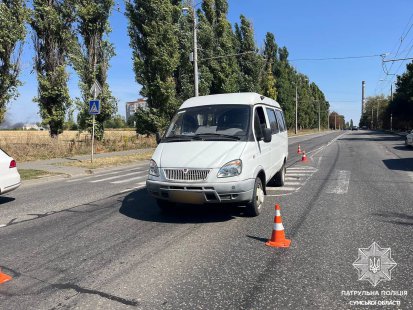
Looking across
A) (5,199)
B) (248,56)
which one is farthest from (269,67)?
(5,199)

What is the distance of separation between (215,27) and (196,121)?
36421 mm

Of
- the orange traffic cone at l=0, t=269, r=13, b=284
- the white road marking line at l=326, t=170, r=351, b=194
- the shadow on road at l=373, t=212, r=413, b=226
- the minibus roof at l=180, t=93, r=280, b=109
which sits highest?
the minibus roof at l=180, t=93, r=280, b=109

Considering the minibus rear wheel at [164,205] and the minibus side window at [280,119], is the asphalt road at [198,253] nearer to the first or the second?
the minibus rear wheel at [164,205]

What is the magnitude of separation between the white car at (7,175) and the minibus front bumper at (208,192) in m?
4.42

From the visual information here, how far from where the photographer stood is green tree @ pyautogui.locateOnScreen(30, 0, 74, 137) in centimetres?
2294

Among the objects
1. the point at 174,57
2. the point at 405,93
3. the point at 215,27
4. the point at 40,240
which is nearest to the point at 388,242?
the point at 40,240

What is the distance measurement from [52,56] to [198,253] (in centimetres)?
2166

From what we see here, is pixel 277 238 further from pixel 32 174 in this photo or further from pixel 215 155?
pixel 32 174

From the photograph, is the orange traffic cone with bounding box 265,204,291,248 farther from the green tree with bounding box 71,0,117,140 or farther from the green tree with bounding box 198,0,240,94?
the green tree with bounding box 198,0,240,94

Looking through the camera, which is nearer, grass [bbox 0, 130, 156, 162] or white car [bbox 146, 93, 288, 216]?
white car [bbox 146, 93, 288, 216]

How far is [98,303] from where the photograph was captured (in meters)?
3.77

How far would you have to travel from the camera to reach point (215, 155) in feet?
21.1

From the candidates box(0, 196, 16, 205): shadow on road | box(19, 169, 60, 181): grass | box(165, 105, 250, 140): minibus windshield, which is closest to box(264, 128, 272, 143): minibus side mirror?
box(165, 105, 250, 140): minibus windshield

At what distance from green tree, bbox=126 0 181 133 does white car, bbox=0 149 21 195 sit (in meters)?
20.2
